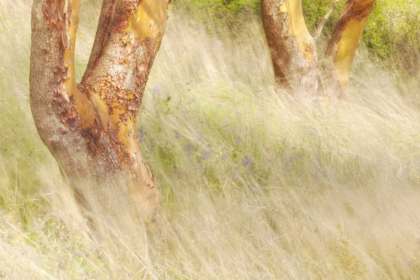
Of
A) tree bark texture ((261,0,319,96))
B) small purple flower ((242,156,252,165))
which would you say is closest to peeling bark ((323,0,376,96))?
tree bark texture ((261,0,319,96))

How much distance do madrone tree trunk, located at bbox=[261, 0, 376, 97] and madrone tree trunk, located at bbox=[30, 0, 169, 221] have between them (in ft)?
5.21

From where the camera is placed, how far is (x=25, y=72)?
3.69m

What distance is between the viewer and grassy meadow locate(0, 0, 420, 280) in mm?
2178

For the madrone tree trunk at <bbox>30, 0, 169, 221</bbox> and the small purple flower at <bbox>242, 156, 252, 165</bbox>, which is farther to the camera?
the small purple flower at <bbox>242, 156, 252, 165</bbox>

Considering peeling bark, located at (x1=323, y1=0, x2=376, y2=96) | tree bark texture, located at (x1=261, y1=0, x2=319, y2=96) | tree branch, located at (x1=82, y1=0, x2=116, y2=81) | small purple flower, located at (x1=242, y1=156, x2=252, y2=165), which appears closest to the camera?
tree branch, located at (x1=82, y1=0, x2=116, y2=81)

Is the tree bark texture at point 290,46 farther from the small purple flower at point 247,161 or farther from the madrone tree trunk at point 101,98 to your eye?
the madrone tree trunk at point 101,98

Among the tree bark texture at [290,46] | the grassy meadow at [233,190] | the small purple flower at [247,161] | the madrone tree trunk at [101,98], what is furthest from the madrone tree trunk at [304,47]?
the madrone tree trunk at [101,98]

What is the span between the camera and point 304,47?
416 cm

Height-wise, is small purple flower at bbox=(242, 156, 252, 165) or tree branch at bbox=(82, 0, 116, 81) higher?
tree branch at bbox=(82, 0, 116, 81)

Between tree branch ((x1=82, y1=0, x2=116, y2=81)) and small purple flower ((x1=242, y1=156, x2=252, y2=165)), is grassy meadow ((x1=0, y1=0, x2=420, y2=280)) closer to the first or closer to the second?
small purple flower ((x1=242, y1=156, x2=252, y2=165))

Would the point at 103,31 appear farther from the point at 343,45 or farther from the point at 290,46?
the point at 343,45

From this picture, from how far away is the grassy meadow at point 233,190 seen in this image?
7.14 ft

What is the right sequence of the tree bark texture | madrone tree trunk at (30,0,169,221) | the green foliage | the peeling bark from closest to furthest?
madrone tree trunk at (30,0,169,221) → the tree bark texture → the peeling bark → the green foliage

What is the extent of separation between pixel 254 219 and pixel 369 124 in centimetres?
172
